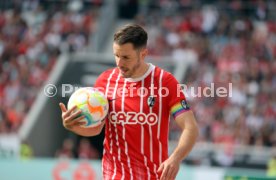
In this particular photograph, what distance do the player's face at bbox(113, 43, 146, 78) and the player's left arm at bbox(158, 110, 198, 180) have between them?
21.3 inches

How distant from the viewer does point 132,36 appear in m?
5.80

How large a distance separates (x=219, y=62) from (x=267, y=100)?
7.13ft

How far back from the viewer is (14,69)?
73.1 feet

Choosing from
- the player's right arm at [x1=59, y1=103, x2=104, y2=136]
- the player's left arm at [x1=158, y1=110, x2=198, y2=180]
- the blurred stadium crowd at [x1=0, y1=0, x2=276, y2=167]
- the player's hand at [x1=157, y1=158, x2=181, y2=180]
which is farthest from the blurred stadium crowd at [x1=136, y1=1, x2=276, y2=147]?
the player's hand at [x1=157, y1=158, x2=181, y2=180]

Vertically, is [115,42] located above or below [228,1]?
below

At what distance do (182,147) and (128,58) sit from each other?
2.76 feet

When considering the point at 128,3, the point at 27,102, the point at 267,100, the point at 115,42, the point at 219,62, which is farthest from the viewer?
the point at 128,3

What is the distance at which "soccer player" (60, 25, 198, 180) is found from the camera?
5.85 m

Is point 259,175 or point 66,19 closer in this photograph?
point 259,175

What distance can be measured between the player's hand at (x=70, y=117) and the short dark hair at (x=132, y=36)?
66 cm

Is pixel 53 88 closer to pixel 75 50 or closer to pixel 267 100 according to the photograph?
pixel 75 50

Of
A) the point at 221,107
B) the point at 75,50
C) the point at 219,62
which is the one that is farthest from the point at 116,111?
the point at 75,50

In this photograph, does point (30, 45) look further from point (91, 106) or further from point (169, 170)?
point (169, 170)

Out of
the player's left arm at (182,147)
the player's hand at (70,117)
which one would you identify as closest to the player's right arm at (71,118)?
the player's hand at (70,117)
